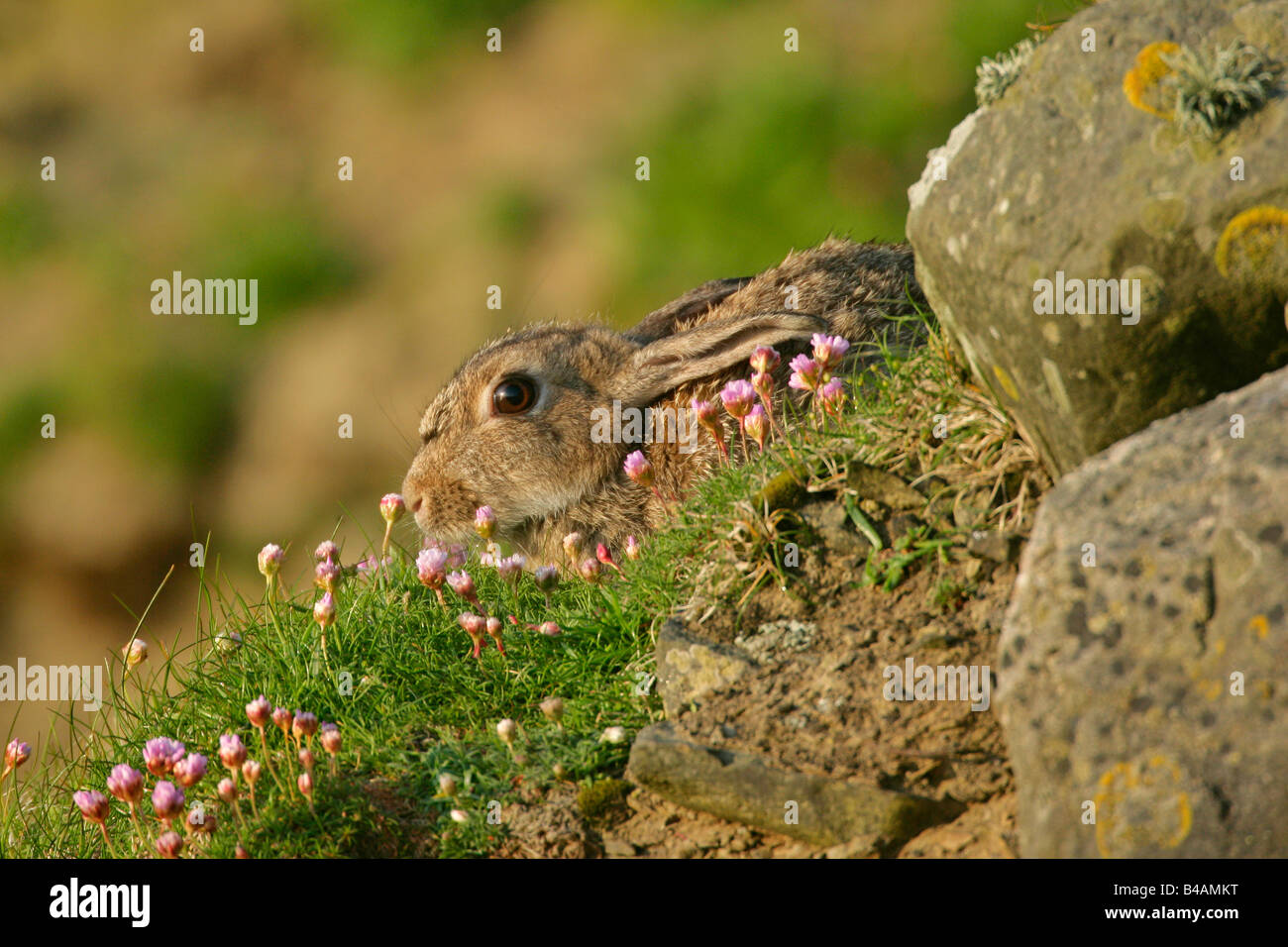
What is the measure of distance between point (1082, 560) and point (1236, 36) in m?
1.80

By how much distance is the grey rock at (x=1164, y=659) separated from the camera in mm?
2801

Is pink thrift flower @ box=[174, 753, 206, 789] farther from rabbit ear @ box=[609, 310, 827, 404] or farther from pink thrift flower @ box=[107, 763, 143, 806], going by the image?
rabbit ear @ box=[609, 310, 827, 404]

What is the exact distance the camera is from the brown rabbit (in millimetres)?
6434

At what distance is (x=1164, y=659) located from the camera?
2.91 metres

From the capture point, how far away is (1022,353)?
379 cm

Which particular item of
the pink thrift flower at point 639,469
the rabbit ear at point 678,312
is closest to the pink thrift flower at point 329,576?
the pink thrift flower at point 639,469

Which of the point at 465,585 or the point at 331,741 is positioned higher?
the point at 465,585

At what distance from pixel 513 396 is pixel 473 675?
2352mm

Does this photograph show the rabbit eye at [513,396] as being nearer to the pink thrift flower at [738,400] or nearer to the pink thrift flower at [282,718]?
the pink thrift flower at [738,400]

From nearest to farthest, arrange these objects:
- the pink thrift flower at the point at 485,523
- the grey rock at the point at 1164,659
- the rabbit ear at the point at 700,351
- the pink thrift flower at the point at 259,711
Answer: the grey rock at the point at 1164,659, the pink thrift flower at the point at 259,711, the pink thrift flower at the point at 485,523, the rabbit ear at the point at 700,351

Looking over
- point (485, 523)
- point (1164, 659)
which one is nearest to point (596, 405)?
point (485, 523)

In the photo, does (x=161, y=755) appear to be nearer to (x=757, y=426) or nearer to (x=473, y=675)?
(x=473, y=675)

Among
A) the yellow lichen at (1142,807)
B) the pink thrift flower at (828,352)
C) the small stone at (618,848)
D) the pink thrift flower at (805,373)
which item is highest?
the pink thrift flower at (828,352)
